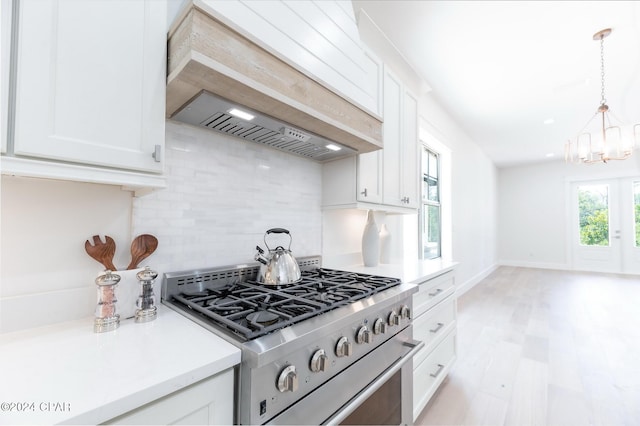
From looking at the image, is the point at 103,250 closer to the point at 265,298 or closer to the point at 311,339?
the point at 265,298

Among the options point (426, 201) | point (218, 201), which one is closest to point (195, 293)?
point (218, 201)

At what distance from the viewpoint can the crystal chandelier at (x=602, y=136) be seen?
3102 millimetres

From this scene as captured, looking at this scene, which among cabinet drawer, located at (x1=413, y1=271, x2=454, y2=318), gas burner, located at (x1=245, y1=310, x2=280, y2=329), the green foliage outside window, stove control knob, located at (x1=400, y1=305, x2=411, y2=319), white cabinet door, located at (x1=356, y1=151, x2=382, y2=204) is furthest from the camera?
the green foliage outside window

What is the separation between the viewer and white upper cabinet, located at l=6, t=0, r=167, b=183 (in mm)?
674

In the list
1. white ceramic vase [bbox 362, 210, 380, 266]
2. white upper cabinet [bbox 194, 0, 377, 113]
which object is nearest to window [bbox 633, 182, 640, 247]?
white ceramic vase [bbox 362, 210, 380, 266]

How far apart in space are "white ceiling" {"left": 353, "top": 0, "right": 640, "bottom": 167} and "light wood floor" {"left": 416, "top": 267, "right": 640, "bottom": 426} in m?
2.84

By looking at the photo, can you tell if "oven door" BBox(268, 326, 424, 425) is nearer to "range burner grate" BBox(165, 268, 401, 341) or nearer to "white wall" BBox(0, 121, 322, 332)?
"range burner grate" BBox(165, 268, 401, 341)

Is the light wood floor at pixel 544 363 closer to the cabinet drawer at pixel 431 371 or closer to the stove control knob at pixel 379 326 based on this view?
the cabinet drawer at pixel 431 371

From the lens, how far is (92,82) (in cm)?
76

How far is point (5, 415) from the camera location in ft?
1.51

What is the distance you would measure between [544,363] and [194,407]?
290 centimetres

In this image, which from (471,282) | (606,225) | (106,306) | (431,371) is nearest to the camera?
(106,306)

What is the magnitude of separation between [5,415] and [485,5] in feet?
10.2

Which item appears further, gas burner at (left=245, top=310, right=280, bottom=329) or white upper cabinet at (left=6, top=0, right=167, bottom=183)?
gas burner at (left=245, top=310, right=280, bottom=329)
